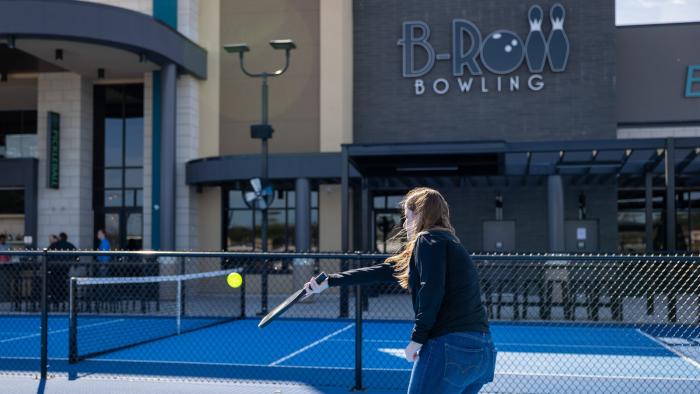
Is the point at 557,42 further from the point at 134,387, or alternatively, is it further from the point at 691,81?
the point at 134,387

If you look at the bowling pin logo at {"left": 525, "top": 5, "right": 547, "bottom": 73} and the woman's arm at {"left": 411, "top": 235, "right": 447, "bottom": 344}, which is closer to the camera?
the woman's arm at {"left": 411, "top": 235, "right": 447, "bottom": 344}

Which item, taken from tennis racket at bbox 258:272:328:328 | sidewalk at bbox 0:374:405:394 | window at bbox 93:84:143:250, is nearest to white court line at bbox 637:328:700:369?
sidewalk at bbox 0:374:405:394

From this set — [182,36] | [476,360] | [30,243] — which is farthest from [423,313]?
[30,243]

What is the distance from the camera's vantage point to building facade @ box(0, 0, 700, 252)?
21.1 m

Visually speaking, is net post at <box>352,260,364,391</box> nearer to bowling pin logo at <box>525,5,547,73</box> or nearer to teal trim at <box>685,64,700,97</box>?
bowling pin logo at <box>525,5,547,73</box>

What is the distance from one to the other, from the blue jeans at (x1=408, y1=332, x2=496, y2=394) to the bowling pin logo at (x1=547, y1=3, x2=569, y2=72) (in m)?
18.5

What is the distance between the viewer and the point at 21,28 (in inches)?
706

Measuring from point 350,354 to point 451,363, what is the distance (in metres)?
6.84

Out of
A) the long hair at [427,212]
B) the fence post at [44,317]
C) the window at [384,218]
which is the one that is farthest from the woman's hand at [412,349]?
the window at [384,218]

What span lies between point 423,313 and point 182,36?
18.0m

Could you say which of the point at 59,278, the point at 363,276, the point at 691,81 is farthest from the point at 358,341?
the point at 691,81

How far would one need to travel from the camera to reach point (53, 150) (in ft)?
71.8

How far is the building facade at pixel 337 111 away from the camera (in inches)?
832

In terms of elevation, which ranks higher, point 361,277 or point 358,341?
point 361,277
